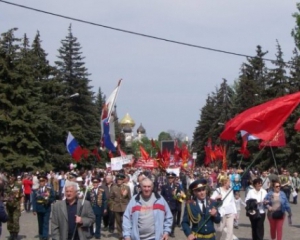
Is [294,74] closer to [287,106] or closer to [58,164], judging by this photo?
[58,164]

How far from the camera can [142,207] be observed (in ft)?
30.1

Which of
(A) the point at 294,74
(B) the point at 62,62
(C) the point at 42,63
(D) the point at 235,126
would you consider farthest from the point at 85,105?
(D) the point at 235,126

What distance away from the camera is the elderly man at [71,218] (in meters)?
9.81

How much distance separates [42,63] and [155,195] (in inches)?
2047

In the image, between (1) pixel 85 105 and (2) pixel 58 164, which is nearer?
(2) pixel 58 164

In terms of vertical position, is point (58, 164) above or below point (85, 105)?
below

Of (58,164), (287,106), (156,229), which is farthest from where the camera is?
(58,164)

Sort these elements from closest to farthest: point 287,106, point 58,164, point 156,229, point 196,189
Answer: point 156,229, point 196,189, point 287,106, point 58,164

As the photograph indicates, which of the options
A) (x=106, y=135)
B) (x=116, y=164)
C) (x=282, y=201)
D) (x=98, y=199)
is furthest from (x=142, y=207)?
(x=116, y=164)

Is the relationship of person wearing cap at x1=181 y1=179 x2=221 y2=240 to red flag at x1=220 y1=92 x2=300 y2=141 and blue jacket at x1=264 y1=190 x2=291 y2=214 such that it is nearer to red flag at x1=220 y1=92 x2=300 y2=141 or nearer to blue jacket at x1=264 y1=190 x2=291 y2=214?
red flag at x1=220 y1=92 x2=300 y2=141

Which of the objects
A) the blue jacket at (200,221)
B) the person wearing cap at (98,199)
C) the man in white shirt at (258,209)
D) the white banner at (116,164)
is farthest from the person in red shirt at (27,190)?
the blue jacket at (200,221)

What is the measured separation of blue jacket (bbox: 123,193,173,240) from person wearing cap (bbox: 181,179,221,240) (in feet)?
2.27

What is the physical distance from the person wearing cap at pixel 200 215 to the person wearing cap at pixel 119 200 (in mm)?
9031

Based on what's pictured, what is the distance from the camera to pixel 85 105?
7125 cm
